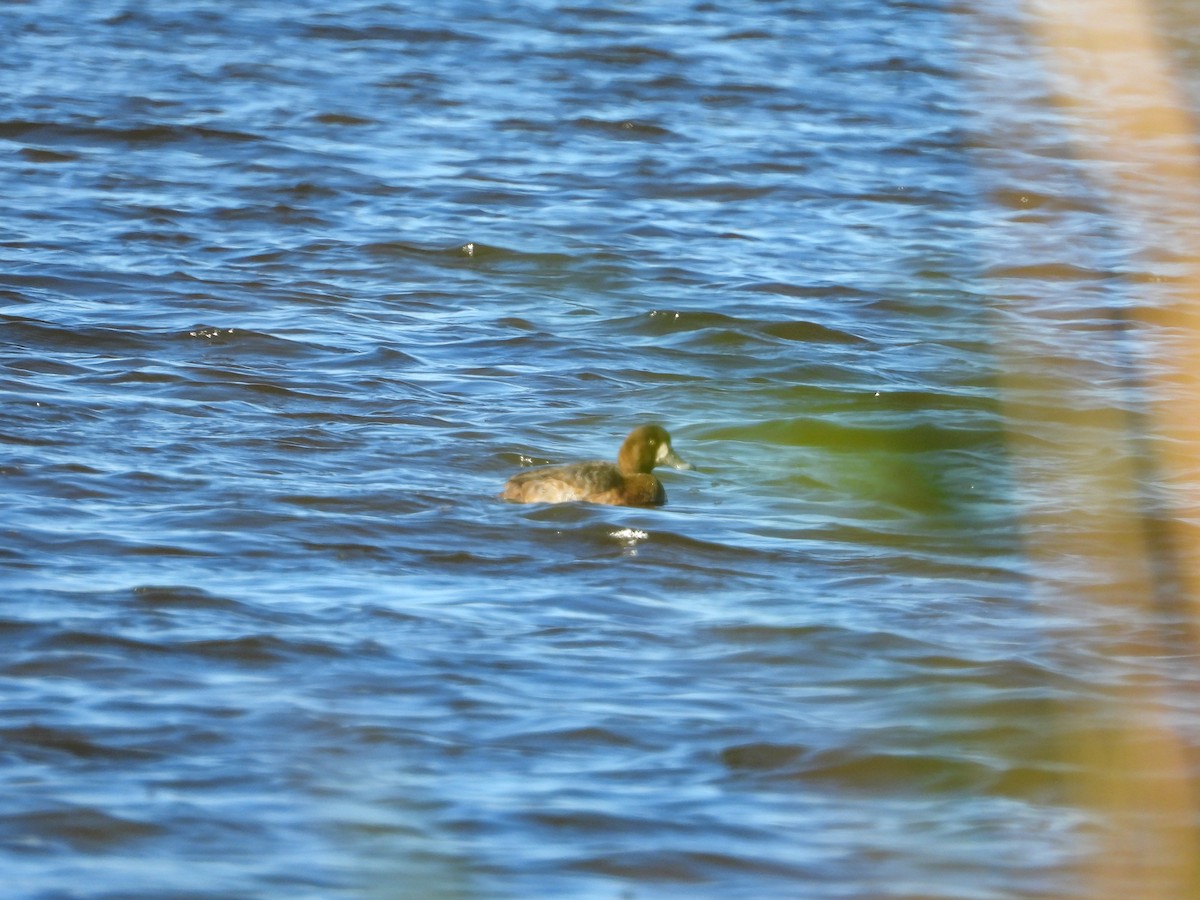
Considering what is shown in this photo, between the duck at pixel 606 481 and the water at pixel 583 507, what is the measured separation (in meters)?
0.13

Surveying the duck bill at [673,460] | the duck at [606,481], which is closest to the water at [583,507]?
the duck at [606,481]

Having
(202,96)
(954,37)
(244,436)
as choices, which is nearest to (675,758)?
(244,436)

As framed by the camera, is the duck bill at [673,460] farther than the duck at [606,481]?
Yes

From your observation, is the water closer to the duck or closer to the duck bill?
the duck

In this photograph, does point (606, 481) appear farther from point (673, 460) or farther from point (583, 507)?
point (673, 460)

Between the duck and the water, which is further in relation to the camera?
the duck

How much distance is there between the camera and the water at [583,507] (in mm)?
5457

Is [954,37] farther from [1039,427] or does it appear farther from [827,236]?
[1039,427]

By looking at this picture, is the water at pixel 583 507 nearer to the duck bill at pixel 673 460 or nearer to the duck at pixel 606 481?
the duck at pixel 606 481

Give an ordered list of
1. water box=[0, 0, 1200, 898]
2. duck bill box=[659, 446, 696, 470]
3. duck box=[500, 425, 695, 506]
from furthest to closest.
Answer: duck bill box=[659, 446, 696, 470], duck box=[500, 425, 695, 506], water box=[0, 0, 1200, 898]

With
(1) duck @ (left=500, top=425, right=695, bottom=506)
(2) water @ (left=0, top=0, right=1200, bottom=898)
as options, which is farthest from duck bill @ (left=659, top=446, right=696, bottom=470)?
(2) water @ (left=0, top=0, right=1200, bottom=898)

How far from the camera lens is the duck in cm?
818

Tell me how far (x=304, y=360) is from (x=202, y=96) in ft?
25.5

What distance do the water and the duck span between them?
0.42 ft
